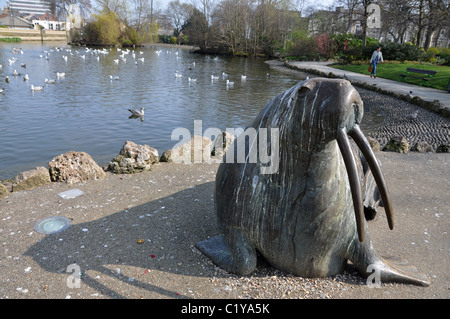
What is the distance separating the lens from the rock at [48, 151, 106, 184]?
6.77 meters

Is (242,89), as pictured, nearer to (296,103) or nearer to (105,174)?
(105,174)

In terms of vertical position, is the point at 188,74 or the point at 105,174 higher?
the point at 188,74

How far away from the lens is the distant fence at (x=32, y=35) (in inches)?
2140

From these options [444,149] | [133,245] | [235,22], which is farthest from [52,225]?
[235,22]

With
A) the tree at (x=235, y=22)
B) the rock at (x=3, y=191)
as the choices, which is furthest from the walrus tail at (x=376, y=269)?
the tree at (x=235, y=22)

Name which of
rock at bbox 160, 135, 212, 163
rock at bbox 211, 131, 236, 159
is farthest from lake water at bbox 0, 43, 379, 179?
rock at bbox 211, 131, 236, 159

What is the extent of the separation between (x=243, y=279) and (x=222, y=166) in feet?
4.17

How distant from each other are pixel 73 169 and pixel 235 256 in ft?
14.7

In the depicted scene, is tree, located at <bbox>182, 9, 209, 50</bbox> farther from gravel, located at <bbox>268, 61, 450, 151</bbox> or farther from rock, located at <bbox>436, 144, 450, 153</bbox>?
rock, located at <bbox>436, 144, 450, 153</bbox>

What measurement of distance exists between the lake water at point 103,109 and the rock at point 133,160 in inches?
83.3

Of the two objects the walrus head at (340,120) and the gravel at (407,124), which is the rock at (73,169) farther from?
the gravel at (407,124)

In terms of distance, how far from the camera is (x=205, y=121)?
14.3 meters
